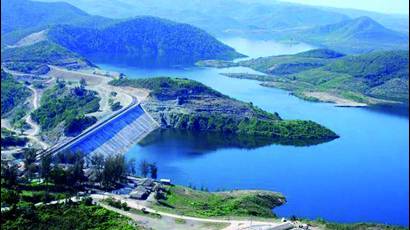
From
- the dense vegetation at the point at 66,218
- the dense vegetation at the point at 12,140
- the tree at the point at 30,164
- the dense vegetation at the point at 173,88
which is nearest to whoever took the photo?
the dense vegetation at the point at 66,218

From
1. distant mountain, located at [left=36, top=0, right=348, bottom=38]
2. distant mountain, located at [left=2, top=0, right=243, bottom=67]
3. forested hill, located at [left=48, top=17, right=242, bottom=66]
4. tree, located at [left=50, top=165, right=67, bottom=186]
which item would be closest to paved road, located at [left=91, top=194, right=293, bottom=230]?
tree, located at [left=50, top=165, right=67, bottom=186]

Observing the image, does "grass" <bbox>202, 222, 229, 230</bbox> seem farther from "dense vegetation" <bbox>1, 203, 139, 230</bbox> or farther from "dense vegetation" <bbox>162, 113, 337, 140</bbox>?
"dense vegetation" <bbox>162, 113, 337, 140</bbox>

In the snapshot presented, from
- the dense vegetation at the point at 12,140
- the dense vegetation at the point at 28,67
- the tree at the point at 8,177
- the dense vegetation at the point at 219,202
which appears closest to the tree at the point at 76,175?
the tree at the point at 8,177

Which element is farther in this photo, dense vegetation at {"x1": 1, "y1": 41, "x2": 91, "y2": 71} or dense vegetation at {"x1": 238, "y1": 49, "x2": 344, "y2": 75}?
dense vegetation at {"x1": 238, "y1": 49, "x2": 344, "y2": 75}

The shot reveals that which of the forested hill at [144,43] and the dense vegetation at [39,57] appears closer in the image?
the dense vegetation at [39,57]

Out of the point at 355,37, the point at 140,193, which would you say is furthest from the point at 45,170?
the point at 355,37

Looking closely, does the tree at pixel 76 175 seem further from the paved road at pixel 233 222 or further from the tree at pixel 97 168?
the paved road at pixel 233 222
